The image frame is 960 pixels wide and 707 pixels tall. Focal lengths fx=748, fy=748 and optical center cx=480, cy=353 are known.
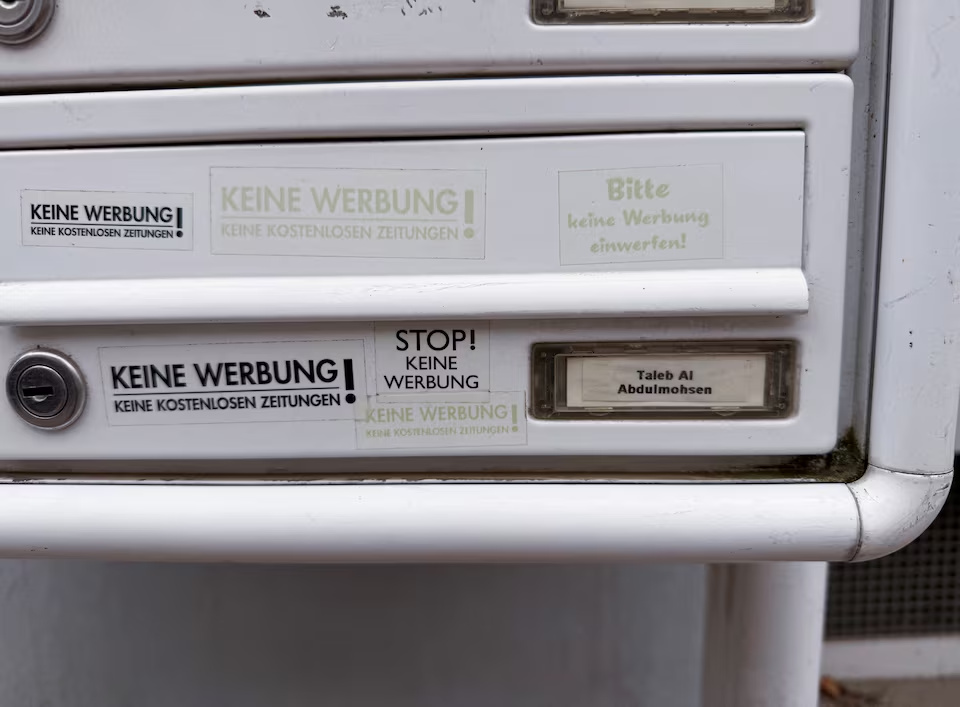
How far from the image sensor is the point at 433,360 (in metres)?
0.58

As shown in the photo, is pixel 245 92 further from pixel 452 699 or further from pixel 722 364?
pixel 452 699

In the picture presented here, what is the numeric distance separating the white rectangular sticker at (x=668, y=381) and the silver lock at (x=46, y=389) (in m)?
0.39

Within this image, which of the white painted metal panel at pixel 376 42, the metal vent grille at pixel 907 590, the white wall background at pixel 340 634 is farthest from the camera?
the metal vent grille at pixel 907 590

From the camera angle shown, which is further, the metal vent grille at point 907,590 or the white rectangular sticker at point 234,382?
the metal vent grille at point 907,590

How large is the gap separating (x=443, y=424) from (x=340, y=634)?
57cm

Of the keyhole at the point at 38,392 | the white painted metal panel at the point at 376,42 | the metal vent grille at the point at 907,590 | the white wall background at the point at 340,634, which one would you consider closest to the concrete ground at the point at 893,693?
the metal vent grille at the point at 907,590

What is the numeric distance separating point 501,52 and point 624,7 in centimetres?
10

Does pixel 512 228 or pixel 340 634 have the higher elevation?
pixel 512 228

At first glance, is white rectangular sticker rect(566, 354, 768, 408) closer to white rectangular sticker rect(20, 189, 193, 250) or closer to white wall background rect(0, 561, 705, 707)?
white rectangular sticker rect(20, 189, 193, 250)

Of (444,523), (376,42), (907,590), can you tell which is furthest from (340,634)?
(907,590)

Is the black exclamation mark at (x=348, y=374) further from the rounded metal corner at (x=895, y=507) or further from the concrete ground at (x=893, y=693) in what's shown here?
the concrete ground at (x=893, y=693)

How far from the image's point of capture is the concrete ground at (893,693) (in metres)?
1.77

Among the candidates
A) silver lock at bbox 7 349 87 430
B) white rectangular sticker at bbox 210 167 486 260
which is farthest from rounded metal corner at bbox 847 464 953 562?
silver lock at bbox 7 349 87 430

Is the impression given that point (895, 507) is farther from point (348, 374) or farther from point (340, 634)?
point (340, 634)
